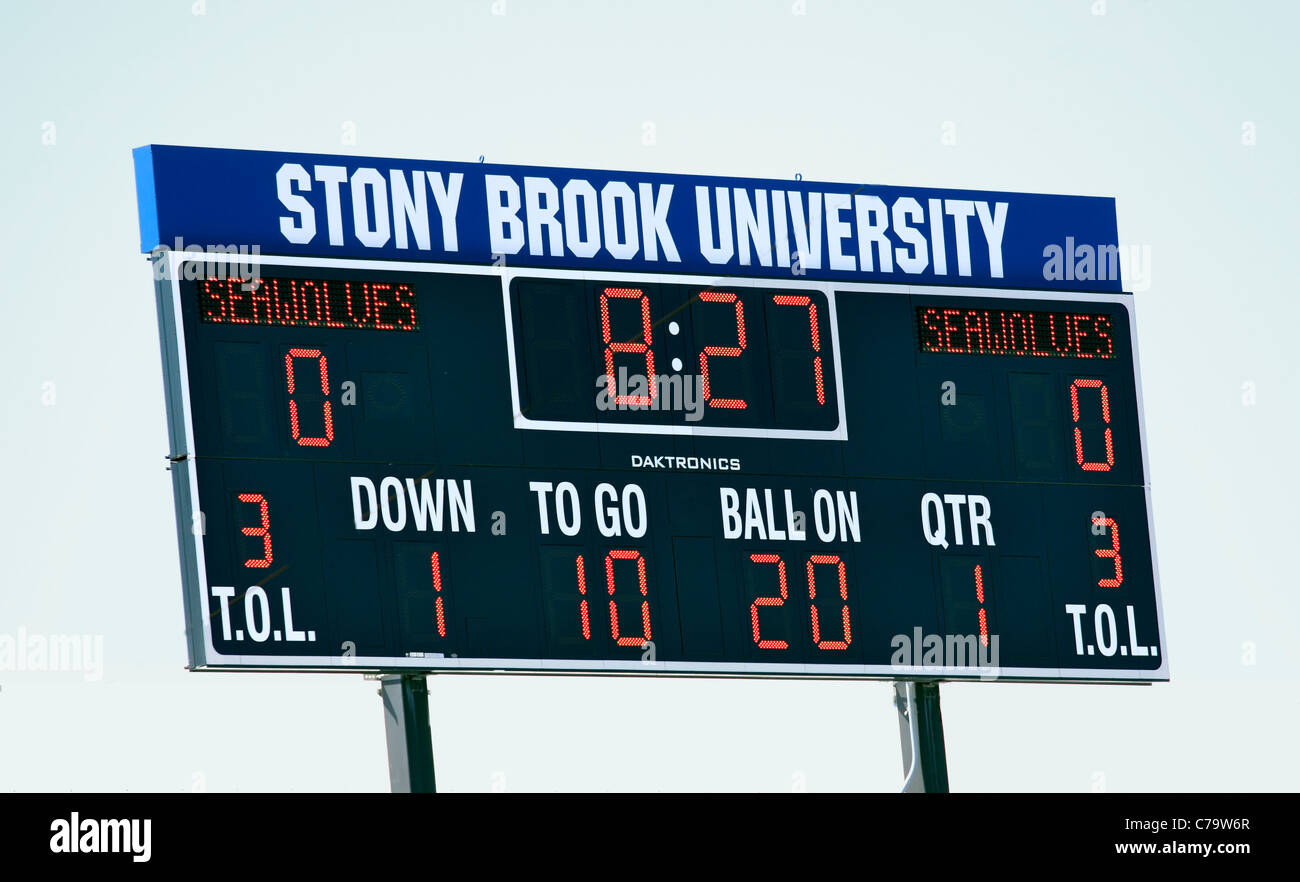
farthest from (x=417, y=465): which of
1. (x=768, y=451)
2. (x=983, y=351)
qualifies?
(x=983, y=351)

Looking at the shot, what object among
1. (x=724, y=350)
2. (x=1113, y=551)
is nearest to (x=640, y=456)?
(x=724, y=350)

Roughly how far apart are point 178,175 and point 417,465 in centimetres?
207

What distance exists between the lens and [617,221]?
66.0 ft

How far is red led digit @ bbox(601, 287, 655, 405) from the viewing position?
1945cm

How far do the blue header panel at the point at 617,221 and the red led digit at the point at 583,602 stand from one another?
1.82 meters

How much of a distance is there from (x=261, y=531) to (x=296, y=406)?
726 millimetres

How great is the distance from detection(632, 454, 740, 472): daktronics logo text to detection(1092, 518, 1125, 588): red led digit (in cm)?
240

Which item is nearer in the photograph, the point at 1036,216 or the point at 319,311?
the point at 319,311

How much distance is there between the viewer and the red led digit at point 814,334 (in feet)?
65.4

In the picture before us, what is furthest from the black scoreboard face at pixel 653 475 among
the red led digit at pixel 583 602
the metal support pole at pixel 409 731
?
the metal support pole at pixel 409 731

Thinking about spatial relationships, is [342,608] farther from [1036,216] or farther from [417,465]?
[1036,216]
